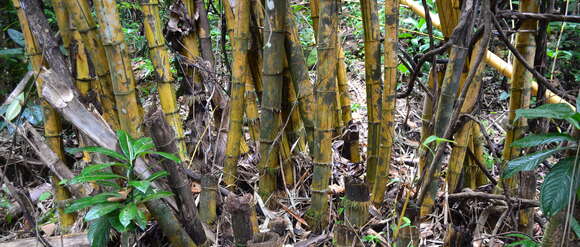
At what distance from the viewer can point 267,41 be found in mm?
1750

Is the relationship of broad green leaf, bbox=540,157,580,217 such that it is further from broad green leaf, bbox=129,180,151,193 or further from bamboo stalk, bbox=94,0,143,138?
bamboo stalk, bbox=94,0,143,138

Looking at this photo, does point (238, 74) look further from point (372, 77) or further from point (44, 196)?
point (44, 196)

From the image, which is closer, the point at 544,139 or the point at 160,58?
the point at 544,139

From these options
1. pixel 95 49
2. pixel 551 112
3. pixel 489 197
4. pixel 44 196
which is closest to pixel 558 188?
pixel 551 112

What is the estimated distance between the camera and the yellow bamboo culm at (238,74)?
71.4 inches

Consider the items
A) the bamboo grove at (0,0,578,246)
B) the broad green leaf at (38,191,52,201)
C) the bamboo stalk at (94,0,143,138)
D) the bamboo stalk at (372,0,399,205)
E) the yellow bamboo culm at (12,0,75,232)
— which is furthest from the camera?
the broad green leaf at (38,191,52,201)

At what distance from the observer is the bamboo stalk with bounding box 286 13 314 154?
1816 mm

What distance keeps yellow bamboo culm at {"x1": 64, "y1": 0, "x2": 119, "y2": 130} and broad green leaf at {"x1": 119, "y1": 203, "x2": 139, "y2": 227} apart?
0.73m

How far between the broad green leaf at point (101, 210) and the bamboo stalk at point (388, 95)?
3.41 ft

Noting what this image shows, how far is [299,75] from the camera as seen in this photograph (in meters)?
1.87

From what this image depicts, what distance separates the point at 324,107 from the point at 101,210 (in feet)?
2.72

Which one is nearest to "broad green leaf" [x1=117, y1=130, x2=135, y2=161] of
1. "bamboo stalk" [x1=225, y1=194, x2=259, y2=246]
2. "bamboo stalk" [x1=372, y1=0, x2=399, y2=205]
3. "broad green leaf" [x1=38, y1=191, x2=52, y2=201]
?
"bamboo stalk" [x1=225, y1=194, x2=259, y2=246]

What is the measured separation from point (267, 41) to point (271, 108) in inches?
11.0

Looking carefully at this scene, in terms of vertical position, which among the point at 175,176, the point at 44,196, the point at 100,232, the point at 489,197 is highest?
the point at 175,176
